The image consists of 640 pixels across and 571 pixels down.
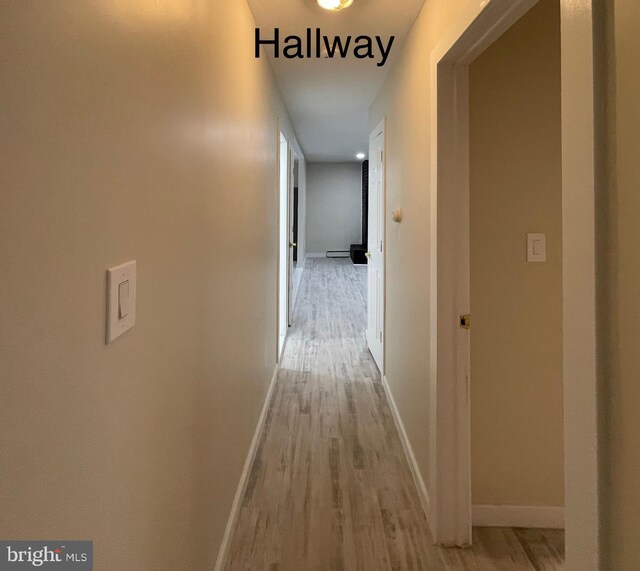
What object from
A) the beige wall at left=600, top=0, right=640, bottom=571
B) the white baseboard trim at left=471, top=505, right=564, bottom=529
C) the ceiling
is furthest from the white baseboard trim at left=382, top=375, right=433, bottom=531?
the ceiling

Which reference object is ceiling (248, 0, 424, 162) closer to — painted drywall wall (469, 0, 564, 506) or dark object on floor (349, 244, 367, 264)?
painted drywall wall (469, 0, 564, 506)

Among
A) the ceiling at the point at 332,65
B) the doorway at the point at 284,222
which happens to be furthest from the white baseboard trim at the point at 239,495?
the ceiling at the point at 332,65

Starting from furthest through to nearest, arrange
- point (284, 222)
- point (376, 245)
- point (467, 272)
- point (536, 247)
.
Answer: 1. point (284, 222)
2. point (376, 245)
3. point (536, 247)
4. point (467, 272)

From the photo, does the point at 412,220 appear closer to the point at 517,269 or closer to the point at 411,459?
the point at 517,269

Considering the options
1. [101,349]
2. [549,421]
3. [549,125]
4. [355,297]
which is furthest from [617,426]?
[355,297]

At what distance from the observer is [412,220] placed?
8.36ft

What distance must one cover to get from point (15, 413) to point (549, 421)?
211 centimetres

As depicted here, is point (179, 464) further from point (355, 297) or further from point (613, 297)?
point (355, 297)

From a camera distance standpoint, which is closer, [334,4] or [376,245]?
[334,4]

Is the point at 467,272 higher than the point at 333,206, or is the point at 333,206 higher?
the point at 333,206

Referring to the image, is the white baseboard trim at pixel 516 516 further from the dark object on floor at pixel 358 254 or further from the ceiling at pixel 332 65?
the dark object on floor at pixel 358 254

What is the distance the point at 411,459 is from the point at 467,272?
1155 millimetres

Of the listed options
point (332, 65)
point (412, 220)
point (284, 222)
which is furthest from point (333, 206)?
point (412, 220)

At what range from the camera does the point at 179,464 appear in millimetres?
1265
